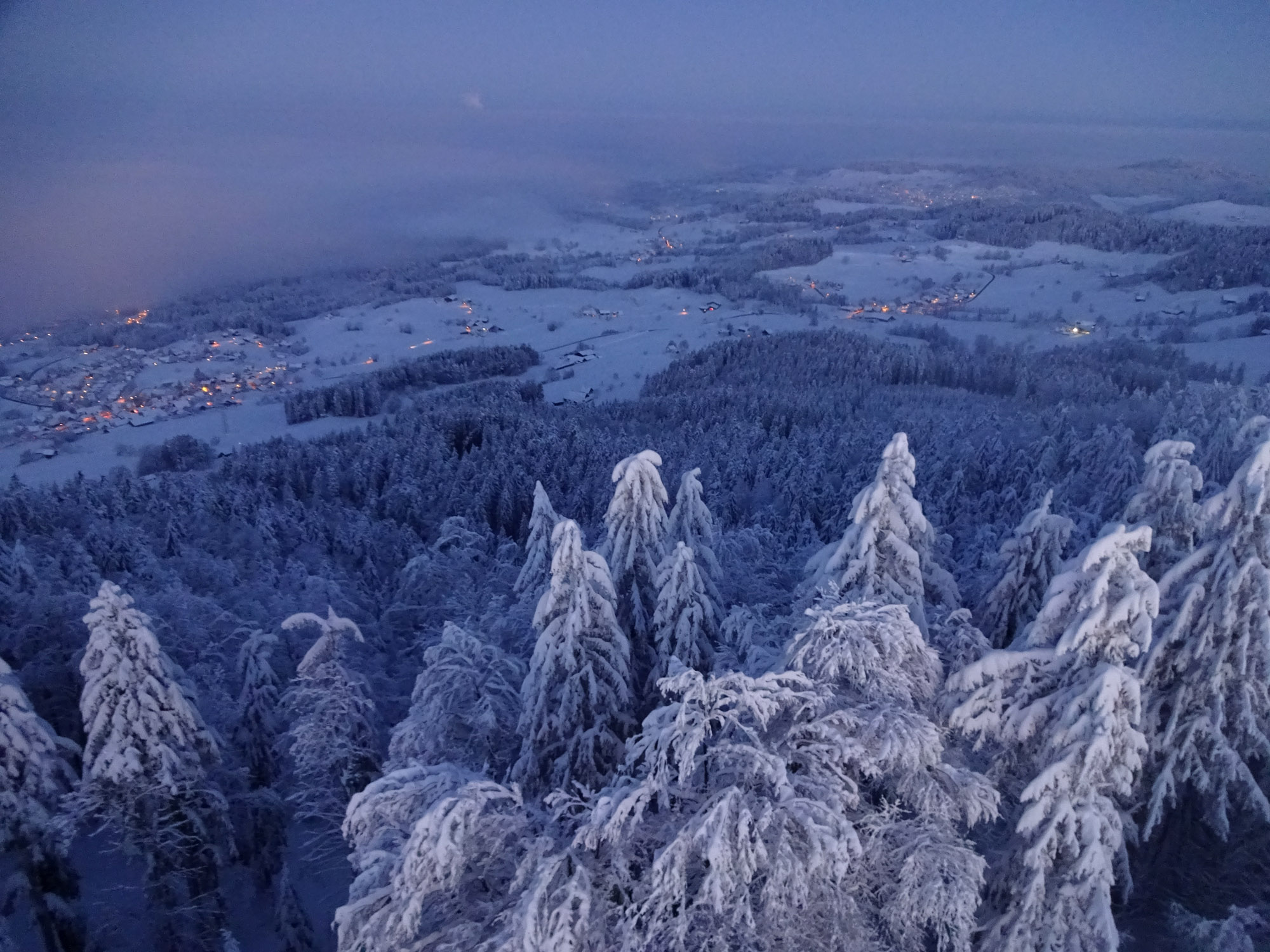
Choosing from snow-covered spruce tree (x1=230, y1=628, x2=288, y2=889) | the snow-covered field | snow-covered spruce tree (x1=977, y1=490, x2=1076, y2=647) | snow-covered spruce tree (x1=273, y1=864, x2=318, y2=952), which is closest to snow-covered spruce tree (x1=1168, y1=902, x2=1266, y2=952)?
snow-covered spruce tree (x1=977, y1=490, x2=1076, y2=647)

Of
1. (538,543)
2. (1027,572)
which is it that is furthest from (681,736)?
(1027,572)

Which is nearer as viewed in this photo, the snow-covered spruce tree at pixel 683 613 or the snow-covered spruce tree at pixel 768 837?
the snow-covered spruce tree at pixel 768 837

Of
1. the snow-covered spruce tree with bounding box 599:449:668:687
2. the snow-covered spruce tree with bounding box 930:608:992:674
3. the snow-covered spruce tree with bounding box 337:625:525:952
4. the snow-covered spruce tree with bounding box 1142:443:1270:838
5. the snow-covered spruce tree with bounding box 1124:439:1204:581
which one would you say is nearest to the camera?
the snow-covered spruce tree with bounding box 337:625:525:952

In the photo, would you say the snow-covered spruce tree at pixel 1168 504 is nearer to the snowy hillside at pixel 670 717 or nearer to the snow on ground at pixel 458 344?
the snowy hillside at pixel 670 717

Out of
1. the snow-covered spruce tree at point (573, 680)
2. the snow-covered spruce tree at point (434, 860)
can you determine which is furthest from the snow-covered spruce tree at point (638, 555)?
the snow-covered spruce tree at point (434, 860)

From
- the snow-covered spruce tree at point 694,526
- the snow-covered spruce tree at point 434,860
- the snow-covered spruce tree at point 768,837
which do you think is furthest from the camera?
the snow-covered spruce tree at point 694,526

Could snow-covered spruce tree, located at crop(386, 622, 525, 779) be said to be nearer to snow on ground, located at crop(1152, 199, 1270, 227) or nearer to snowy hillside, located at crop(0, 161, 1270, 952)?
snowy hillside, located at crop(0, 161, 1270, 952)

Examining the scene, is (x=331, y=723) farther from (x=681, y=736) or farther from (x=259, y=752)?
(x=681, y=736)
